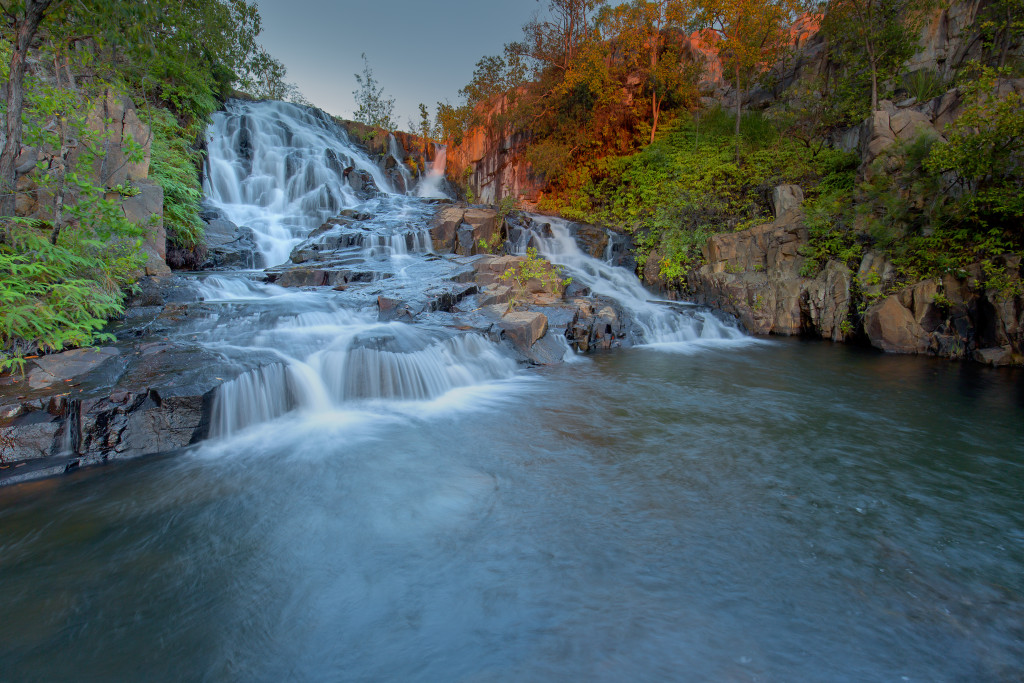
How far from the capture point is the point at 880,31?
45.6ft

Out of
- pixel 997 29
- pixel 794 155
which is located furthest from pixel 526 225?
pixel 997 29

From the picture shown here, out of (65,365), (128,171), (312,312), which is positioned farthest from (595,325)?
(128,171)

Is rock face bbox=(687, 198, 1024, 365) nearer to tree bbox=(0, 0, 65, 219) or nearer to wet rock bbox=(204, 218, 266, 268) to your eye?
wet rock bbox=(204, 218, 266, 268)

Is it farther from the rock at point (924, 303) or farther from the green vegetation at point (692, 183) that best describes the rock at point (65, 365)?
the rock at point (924, 303)

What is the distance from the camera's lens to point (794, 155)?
1541cm

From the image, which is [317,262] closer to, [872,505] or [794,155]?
[872,505]

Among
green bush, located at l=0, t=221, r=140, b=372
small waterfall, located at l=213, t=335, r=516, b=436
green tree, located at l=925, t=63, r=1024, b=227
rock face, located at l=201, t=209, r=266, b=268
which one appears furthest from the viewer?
rock face, located at l=201, t=209, r=266, b=268

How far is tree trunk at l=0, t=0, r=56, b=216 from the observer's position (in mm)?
4695

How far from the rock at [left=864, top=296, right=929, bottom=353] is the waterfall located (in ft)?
48.9

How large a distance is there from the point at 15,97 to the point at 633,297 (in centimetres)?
1215

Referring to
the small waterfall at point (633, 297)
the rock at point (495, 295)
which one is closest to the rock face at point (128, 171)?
the rock at point (495, 295)

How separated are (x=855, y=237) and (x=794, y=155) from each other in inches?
238

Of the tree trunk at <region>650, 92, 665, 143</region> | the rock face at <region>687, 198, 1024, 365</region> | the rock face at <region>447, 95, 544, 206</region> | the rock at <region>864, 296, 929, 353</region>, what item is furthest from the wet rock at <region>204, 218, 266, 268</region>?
the tree trunk at <region>650, 92, 665, 143</region>

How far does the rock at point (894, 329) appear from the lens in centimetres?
950
